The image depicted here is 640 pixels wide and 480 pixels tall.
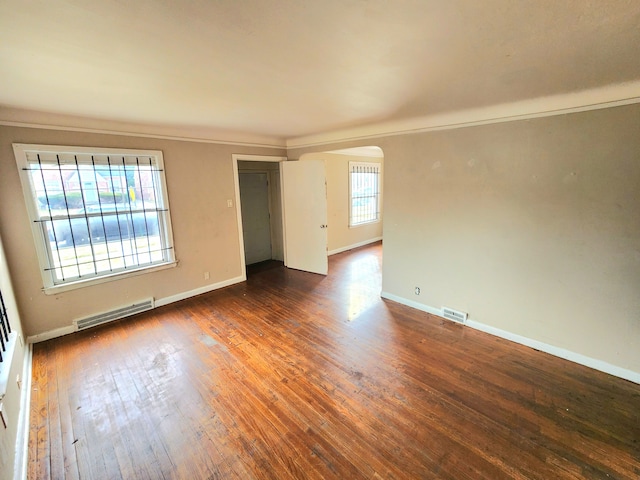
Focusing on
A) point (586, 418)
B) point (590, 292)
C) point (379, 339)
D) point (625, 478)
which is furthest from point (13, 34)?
point (590, 292)

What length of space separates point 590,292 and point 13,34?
4406mm

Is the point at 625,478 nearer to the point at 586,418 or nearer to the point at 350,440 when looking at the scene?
the point at 586,418

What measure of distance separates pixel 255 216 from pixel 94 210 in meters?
2.93

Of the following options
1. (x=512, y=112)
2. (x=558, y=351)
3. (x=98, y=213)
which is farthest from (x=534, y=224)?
(x=98, y=213)

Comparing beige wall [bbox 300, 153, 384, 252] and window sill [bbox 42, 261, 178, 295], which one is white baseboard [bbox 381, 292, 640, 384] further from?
window sill [bbox 42, 261, 178, 295]

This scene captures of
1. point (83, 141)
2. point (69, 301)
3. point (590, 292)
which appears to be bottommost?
point (69, 301)

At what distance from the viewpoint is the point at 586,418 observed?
6.41 feet

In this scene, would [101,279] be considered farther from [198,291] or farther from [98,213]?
[198,291]

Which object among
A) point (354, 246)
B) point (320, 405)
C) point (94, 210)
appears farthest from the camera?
point (354, 246)

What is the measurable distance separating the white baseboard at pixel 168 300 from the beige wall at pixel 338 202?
94.8 inches

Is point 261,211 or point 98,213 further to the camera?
point 261,211

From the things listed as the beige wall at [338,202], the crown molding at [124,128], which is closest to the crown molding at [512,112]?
the crown molding at [124,128]

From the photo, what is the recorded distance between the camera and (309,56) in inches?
63.8

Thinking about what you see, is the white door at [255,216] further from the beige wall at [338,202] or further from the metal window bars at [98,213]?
the metal window bars at [98,213]
